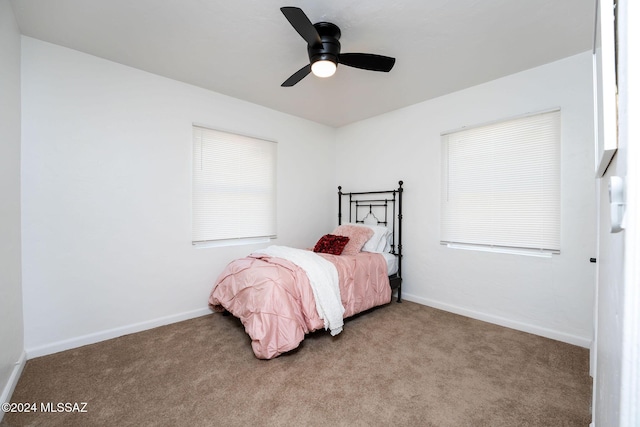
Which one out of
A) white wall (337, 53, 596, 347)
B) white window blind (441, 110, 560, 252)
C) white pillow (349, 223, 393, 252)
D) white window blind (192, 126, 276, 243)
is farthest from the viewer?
white pillow (349, 223, 393, 252)

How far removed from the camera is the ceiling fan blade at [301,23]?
1586mm

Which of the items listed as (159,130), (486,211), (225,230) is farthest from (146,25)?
(486,211)

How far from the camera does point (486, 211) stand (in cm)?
305

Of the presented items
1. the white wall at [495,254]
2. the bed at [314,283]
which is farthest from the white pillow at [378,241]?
the white wall at [495,254]

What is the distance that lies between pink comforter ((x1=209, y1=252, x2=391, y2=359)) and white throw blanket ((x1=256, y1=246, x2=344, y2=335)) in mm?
54

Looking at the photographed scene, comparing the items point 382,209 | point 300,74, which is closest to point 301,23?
point 300,74

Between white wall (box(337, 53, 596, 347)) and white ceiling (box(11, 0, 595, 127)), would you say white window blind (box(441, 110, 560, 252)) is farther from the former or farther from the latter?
white ceiling (box(11, 0, 595, 127))

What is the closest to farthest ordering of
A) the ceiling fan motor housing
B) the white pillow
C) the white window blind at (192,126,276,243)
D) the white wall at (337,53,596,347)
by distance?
the ceiling fan motor housing, the white wall at (337,53,596,347), the white window blind at (192,126,276,243), the white pillow

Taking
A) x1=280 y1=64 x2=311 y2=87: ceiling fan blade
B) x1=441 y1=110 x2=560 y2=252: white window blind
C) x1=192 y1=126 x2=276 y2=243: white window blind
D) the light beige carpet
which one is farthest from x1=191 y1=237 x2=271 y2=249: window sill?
x1=441 y1=110 x2=560 y2=252: white window blind

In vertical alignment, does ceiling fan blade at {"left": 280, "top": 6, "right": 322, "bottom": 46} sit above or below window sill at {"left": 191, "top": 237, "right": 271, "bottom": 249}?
above

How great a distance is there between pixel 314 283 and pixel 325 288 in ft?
0.40

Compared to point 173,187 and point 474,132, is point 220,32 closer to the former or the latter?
point 173,187

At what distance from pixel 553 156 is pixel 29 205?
4635mm

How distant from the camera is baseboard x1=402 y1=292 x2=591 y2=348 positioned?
2.46m
